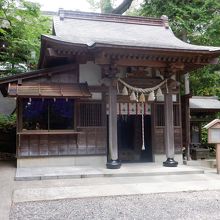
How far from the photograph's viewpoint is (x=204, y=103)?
43.9 feet

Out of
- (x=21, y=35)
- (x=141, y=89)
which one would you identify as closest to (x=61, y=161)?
(x=141, y=89)

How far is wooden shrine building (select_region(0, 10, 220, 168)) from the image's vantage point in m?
9.23

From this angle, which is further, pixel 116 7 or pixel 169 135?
pixel 116 7

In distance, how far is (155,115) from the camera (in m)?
11.0

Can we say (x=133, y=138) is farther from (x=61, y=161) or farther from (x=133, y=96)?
(x=61, y=161)

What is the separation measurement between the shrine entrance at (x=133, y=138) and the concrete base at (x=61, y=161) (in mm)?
1685

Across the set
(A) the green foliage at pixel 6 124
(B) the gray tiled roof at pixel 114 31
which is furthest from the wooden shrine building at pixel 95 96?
(A) the green foliage at pixel 6 124

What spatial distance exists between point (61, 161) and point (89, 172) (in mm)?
1605

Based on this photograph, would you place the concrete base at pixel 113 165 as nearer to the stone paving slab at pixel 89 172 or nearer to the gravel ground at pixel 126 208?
the stone paving slab at pixel 89 172

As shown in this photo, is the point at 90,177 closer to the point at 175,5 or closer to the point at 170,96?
the point at 170,96

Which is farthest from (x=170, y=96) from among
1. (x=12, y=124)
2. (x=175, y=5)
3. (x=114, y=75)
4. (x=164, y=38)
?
(x=12, y=124)

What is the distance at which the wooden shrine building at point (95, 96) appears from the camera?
9234 millimetres

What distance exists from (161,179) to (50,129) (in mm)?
3846

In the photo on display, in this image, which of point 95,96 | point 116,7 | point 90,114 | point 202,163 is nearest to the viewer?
point 90,114
